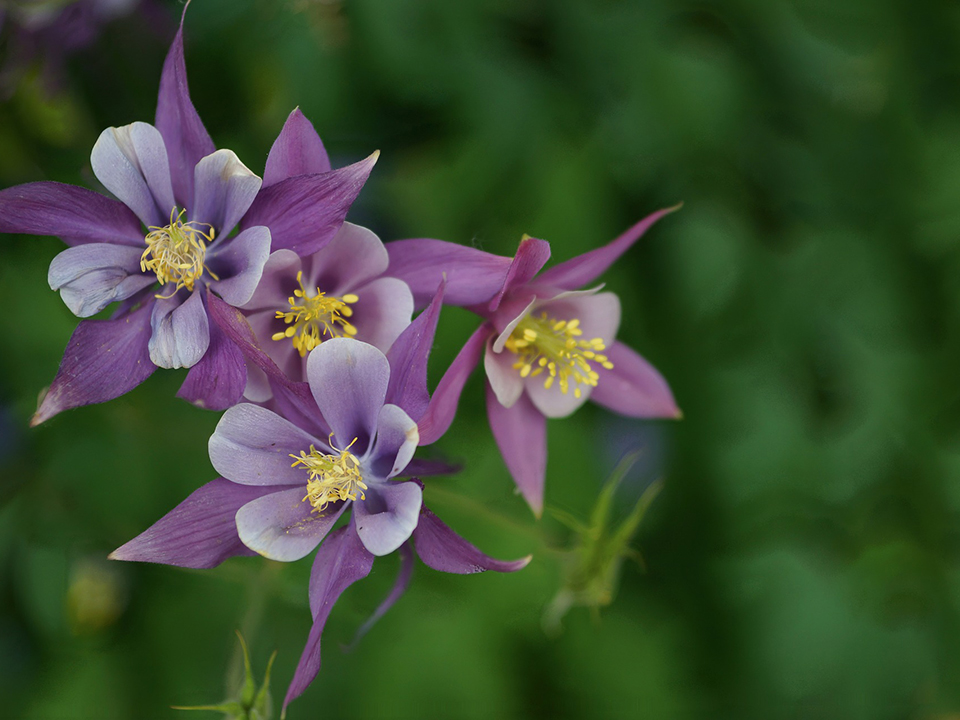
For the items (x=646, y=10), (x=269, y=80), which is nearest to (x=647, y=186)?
(x=646, y=10)

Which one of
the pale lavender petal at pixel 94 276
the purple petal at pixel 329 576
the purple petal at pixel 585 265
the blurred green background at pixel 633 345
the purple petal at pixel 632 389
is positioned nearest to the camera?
the purple petal at pixel 329 576

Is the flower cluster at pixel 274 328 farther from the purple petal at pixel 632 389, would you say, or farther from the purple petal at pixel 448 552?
the purple petal at pixel 632 389

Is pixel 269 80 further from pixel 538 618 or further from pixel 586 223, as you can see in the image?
pixel 538 618

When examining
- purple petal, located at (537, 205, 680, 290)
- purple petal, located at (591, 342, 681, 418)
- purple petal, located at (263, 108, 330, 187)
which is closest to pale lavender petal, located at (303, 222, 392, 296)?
purple petal, located at (263, 108, 330, 187)

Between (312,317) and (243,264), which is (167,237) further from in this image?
(312,317)

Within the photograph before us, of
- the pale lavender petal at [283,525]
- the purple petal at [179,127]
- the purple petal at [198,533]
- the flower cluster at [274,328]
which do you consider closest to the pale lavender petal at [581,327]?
the flower cluster at [274,328]

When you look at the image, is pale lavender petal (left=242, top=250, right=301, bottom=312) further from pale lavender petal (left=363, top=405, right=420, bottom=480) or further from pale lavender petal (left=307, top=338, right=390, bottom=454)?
pale lavender petal (left=363, top=405, right=420, bottom=480)

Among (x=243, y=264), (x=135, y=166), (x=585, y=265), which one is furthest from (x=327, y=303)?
(x=585, y=265)
